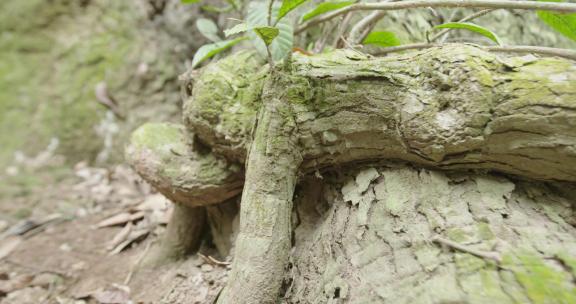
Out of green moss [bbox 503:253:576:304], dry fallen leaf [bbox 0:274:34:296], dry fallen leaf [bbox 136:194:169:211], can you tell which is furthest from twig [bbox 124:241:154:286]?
green moss [bbox 503:253:576:304]

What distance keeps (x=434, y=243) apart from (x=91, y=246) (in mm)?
1575

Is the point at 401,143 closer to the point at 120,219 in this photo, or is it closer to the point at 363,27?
the point at 363,27

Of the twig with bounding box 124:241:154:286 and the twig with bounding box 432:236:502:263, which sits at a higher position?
the twig with bounding box 432:236:502:263

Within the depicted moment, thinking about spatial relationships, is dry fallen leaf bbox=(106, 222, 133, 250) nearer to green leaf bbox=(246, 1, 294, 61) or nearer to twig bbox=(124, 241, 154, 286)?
twig bbox=(124, 241, 154, 286)

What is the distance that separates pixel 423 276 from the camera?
774mm

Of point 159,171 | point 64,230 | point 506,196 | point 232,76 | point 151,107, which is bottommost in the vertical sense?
point 64,230

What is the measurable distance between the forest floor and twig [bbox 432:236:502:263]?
2.15ft

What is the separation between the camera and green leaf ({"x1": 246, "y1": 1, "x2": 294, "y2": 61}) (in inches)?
38.9

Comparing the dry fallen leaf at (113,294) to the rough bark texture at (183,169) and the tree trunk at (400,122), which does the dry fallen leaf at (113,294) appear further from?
the tree trunk at (400,122)

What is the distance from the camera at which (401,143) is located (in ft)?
3.02

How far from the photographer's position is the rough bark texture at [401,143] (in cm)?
78

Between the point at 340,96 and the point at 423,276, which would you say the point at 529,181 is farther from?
the point at 340,96

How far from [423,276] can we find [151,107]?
222cm

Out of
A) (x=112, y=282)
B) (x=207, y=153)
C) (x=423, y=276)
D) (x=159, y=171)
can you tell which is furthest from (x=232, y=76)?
(x=112, y=282)
